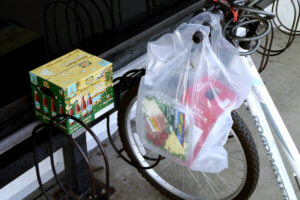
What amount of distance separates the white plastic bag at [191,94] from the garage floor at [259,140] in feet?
2.20

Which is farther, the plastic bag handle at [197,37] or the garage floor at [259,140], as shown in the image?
the garage floor at [259,140]

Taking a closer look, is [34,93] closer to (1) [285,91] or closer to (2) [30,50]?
(2) [30,50]

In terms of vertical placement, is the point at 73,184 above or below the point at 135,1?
below

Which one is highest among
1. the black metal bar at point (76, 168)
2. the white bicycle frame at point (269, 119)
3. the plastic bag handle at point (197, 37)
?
the plastic bag handle at point (197, 37)

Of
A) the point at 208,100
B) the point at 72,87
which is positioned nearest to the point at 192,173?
the point at 208,100

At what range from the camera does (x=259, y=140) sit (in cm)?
245

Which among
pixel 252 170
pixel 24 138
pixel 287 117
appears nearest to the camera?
pixel 24 138

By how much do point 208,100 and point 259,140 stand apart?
1.21 metres

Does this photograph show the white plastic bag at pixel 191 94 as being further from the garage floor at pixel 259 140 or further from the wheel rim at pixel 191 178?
the garage floor at pixel 259 140

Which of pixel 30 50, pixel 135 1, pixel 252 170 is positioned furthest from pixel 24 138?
pixel 135 1

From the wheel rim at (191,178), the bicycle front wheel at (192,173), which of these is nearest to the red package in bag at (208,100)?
the bicycle front wheel at (192,173)

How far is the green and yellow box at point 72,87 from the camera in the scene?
4.46 feet

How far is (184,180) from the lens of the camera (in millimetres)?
2160

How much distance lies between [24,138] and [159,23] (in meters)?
1.04
